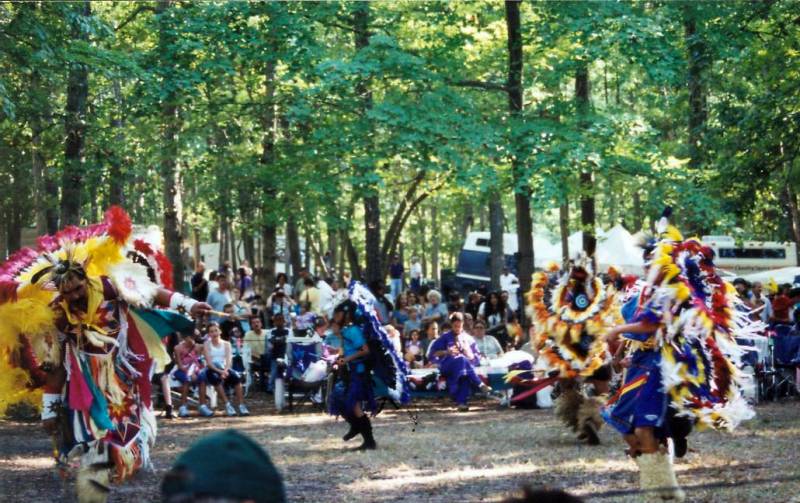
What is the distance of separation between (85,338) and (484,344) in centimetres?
1062

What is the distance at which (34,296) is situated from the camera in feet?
30.8

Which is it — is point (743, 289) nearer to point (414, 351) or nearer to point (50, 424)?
point (414, 351)

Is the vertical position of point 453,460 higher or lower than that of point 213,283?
lower

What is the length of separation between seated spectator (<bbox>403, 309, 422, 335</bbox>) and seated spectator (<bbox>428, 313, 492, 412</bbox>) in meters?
2.59

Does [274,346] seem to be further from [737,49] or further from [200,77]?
[737,49]

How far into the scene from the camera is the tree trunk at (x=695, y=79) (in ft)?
55.7

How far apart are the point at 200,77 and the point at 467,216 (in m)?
30.7

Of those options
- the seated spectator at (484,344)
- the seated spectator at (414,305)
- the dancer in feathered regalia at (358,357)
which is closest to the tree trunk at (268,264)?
the seated spectator at (414,305)

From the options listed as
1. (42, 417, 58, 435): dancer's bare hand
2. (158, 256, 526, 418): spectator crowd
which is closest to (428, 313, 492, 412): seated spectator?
(158, 256, 526, 418): spectator crowd

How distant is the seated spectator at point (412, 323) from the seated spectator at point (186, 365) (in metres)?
4.42

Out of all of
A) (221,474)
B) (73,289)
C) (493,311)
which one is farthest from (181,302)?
(493,311)

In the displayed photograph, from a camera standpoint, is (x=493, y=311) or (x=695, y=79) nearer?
(x=695, y=79)

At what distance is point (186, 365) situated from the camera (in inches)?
702

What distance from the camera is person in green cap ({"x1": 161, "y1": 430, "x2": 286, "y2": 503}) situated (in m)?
2.72
